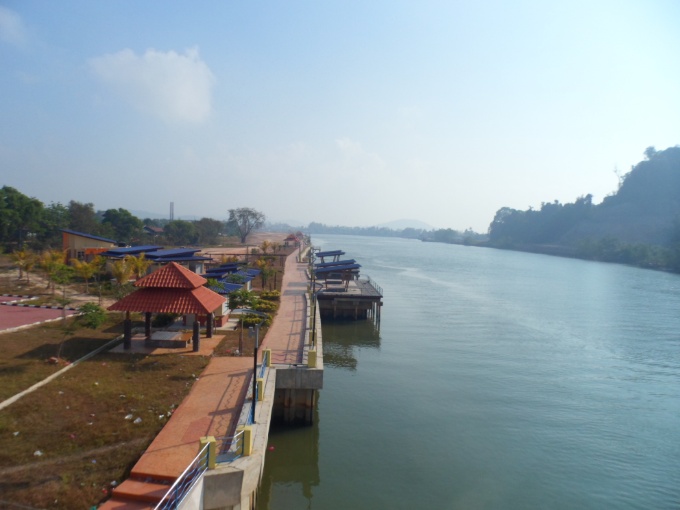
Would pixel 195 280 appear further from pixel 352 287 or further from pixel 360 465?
pixel 352 287

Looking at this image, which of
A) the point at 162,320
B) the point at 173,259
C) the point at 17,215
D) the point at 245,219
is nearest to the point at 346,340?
the point at 162,320

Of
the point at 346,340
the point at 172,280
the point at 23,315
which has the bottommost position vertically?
the point at 346,340

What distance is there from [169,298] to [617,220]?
14245cm

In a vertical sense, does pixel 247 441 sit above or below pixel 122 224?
below

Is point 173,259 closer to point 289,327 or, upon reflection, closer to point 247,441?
point 289,327

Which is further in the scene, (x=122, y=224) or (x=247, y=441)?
(x=122, y=224)

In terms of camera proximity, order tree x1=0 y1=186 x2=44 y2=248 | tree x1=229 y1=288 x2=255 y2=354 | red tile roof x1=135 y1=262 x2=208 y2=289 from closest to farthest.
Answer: red tile roof x1=135 y1=262 x2=208 y2=289, tree x1=229 y1=288 x2=255 y2=354, tree x1=0 y1=186 x2=44 y2=248

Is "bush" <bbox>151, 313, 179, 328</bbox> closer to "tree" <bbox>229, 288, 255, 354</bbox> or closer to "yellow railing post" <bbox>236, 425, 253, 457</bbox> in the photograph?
"tree" <bbox>229, 288, 255, 354</bbox>

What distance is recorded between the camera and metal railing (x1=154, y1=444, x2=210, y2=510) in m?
7.45

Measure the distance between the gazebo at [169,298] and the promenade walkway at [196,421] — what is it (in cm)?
179

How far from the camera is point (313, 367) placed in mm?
13891

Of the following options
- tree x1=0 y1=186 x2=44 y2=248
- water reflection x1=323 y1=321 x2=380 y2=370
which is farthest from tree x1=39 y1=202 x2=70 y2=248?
water reflection x1=323 y1=321 x2=380 y2=370

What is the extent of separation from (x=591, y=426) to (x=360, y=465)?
8694mm

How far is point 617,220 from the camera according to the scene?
130m
